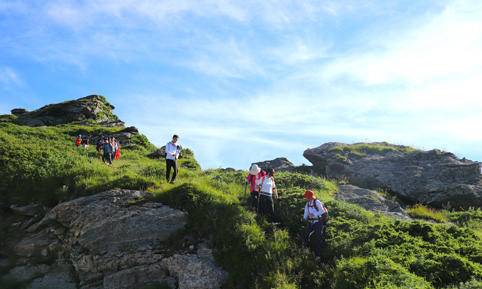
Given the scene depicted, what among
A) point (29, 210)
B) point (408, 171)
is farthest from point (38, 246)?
point (408, 171)

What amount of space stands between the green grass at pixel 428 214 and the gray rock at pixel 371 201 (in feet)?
1.73

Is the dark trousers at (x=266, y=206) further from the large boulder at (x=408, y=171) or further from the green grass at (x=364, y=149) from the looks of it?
the green grass at (x=364, y=149)

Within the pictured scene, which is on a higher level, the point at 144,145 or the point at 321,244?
the point at 144,145

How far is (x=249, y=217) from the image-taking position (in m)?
18.1

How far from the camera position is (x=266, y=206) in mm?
19203

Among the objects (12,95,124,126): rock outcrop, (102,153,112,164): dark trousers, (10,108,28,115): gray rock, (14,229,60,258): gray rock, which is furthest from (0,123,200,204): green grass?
(10,108,28,115): gray rock

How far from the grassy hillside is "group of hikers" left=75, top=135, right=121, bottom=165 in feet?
18.1

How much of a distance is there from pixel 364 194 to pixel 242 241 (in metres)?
11.2

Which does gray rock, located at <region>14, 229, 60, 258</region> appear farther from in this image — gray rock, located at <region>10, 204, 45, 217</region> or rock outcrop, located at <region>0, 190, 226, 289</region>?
gray rock, located at <region>10, 204, 45, 217</region>

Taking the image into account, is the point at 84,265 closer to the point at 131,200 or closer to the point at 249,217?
the point at 131,200

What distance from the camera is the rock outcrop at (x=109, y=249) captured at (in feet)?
52.4

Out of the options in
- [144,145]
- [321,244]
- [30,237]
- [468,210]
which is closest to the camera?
[321,244]

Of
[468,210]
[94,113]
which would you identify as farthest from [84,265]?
[94,113]

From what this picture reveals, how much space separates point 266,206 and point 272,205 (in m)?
0.27
